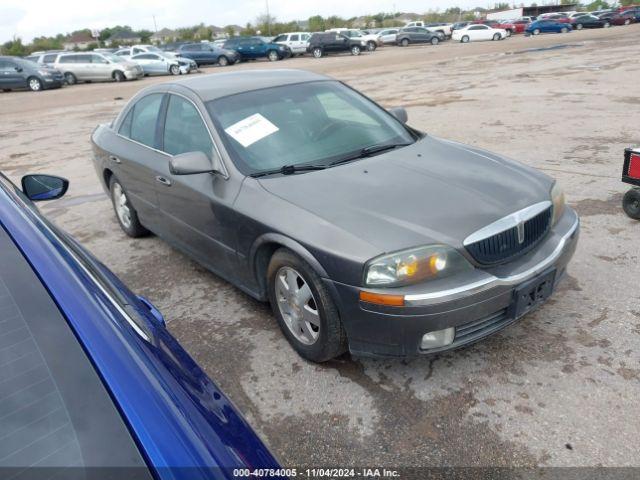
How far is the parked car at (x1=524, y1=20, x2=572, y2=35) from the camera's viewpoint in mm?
43094

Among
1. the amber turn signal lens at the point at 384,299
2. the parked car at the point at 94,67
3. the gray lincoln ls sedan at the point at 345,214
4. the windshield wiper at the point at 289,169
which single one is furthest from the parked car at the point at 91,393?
the parked car at the point at 94,67

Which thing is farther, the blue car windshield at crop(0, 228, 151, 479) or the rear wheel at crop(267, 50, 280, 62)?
the rear wheel at crop(267, 50, 280, 62)

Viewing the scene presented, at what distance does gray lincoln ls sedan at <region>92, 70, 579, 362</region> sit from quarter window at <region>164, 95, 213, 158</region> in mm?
15

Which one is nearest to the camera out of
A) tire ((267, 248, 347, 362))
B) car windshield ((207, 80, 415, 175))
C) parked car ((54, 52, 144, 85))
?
tire ((267, 248, 347, 362))

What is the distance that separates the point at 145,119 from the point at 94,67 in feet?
82.3

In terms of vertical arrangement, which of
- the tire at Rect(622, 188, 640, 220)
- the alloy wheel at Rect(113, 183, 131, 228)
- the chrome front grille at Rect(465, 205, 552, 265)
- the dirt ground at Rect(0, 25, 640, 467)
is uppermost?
the chrome front grille at Rect(465, 205, 552, 265)

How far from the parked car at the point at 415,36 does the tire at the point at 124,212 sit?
1670 inches

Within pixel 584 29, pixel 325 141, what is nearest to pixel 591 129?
pixel 325 141

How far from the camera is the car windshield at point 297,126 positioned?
11.0 ft

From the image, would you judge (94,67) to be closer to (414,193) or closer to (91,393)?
(414,193)

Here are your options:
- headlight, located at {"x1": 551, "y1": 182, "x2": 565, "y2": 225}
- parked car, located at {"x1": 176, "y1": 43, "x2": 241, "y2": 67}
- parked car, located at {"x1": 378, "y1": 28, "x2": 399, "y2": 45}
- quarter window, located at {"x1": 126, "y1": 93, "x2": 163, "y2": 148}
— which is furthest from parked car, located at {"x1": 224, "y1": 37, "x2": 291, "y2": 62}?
headlight, located at {"x1": 551, "y1": 182, "x2": 565, "y2": 225}

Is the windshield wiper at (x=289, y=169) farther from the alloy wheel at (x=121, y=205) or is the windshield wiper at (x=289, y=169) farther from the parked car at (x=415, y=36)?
the parked car at (x=415, y=36)

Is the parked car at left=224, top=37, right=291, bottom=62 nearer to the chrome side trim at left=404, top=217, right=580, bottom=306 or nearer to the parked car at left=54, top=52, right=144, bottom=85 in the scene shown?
the parked car at left=54, top=52, right=144, bottom=85

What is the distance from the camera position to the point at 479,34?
138ft
